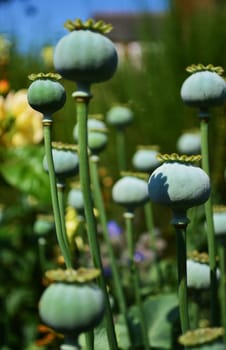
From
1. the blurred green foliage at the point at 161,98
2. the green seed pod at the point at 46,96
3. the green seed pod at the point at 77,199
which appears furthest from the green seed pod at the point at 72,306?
the blurred green foliage at the point at 161,98

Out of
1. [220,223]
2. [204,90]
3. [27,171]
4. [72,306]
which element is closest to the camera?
[72,306]

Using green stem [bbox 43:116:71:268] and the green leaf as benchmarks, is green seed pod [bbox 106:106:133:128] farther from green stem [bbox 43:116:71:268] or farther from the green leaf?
green stem [bbox 43:116:71:268]

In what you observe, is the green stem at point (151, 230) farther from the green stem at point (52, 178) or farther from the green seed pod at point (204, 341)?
the green seed pod at point (204, 341)

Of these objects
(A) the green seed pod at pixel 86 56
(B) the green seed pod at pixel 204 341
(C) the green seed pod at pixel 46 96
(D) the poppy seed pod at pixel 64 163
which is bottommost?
(B) the green seed pod at pixel 204 341

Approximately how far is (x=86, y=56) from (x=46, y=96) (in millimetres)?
69

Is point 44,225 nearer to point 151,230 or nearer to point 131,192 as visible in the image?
point 151,230

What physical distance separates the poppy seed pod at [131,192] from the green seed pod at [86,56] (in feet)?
0.98

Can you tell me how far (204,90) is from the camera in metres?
0.50

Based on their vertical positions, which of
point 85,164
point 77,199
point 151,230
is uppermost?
point 85,164

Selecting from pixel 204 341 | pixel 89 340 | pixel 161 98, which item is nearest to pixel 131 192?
pixel 89 340

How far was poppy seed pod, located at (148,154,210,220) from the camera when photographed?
1.30 ft

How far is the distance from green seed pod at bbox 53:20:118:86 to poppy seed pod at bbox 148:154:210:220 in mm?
69

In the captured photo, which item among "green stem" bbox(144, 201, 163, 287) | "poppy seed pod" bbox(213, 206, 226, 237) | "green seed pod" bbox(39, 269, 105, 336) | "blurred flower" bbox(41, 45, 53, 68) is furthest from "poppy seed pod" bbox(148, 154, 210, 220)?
"blurred flower" bbox(41, 45, 53, 68)

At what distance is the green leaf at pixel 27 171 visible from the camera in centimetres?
111
